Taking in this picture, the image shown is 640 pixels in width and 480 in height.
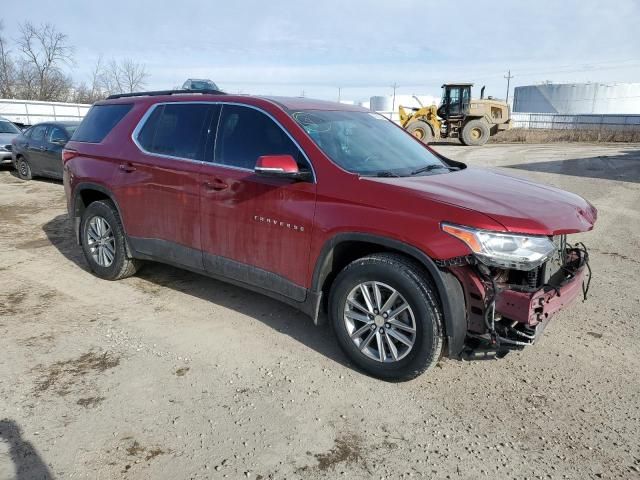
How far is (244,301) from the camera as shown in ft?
15.3

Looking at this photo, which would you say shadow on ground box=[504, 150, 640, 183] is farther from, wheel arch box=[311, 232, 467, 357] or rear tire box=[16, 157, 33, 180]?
rear tire box=[16, 157, 33, 180]

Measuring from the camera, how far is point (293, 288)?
12.0 ft

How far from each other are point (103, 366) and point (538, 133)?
126 feet

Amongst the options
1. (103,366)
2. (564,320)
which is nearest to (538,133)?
(564,320)

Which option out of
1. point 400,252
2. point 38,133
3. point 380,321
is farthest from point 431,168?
point 38,133

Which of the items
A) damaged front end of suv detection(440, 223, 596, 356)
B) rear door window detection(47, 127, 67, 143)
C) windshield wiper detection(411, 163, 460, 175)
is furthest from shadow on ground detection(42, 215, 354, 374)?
rear door window detection(47, 127, 67, 143)

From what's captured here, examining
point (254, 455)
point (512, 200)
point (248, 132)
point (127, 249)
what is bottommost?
point (254, 455)

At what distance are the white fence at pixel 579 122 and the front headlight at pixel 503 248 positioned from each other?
124 feet

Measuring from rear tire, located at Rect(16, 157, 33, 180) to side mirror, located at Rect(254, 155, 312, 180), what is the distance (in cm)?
1151

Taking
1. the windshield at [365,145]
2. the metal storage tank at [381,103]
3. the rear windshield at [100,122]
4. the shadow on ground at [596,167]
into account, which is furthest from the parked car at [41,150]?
the metal storage tank at [381,103]

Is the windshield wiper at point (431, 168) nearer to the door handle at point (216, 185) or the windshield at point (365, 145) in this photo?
the windshield at point (365, 145)

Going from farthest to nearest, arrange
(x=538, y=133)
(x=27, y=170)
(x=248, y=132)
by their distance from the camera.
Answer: (x=538, y=133)
(x=27, y=170)
(x=248, y=132)

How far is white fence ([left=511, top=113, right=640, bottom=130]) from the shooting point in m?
37.7

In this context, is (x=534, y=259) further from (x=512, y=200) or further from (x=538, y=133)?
(x=538, y=133)
